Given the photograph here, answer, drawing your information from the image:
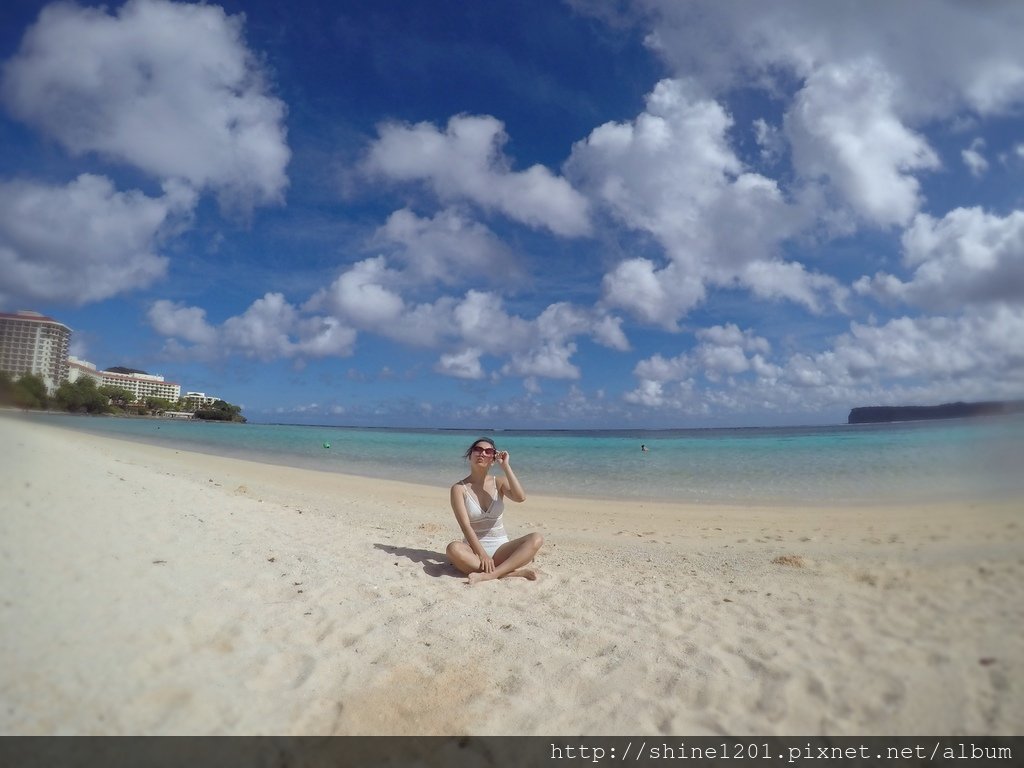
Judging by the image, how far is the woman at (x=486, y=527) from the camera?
6402 millimetres

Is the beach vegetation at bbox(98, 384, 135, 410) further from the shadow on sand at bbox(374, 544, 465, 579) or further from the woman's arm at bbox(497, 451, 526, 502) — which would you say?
the woman's arm at bbox(497, 451, 526, 502)

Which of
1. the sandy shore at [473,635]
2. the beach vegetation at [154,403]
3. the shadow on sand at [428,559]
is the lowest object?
the shadow on sand at [428,559]

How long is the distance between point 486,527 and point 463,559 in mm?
556

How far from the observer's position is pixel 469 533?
645cm

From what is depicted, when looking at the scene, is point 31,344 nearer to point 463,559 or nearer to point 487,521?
point 463,559

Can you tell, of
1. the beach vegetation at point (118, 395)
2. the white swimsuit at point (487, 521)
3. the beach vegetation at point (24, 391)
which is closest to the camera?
the beach vegetation at point (24, 391)

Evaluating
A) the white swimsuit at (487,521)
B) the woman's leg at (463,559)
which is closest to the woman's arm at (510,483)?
the white swimsuit at (487,521)

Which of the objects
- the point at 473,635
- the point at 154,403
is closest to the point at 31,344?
the point at 473,635

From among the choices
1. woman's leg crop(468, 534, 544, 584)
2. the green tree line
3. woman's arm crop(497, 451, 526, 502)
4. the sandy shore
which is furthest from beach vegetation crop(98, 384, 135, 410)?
woman's leg crop(468, 534, 544, 584)

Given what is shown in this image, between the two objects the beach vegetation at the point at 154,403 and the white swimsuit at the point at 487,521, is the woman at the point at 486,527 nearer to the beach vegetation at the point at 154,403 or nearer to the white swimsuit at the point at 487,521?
the white swimsuit at the point at 487,521

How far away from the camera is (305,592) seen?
536 cm

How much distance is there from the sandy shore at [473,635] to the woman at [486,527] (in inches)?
12.3
